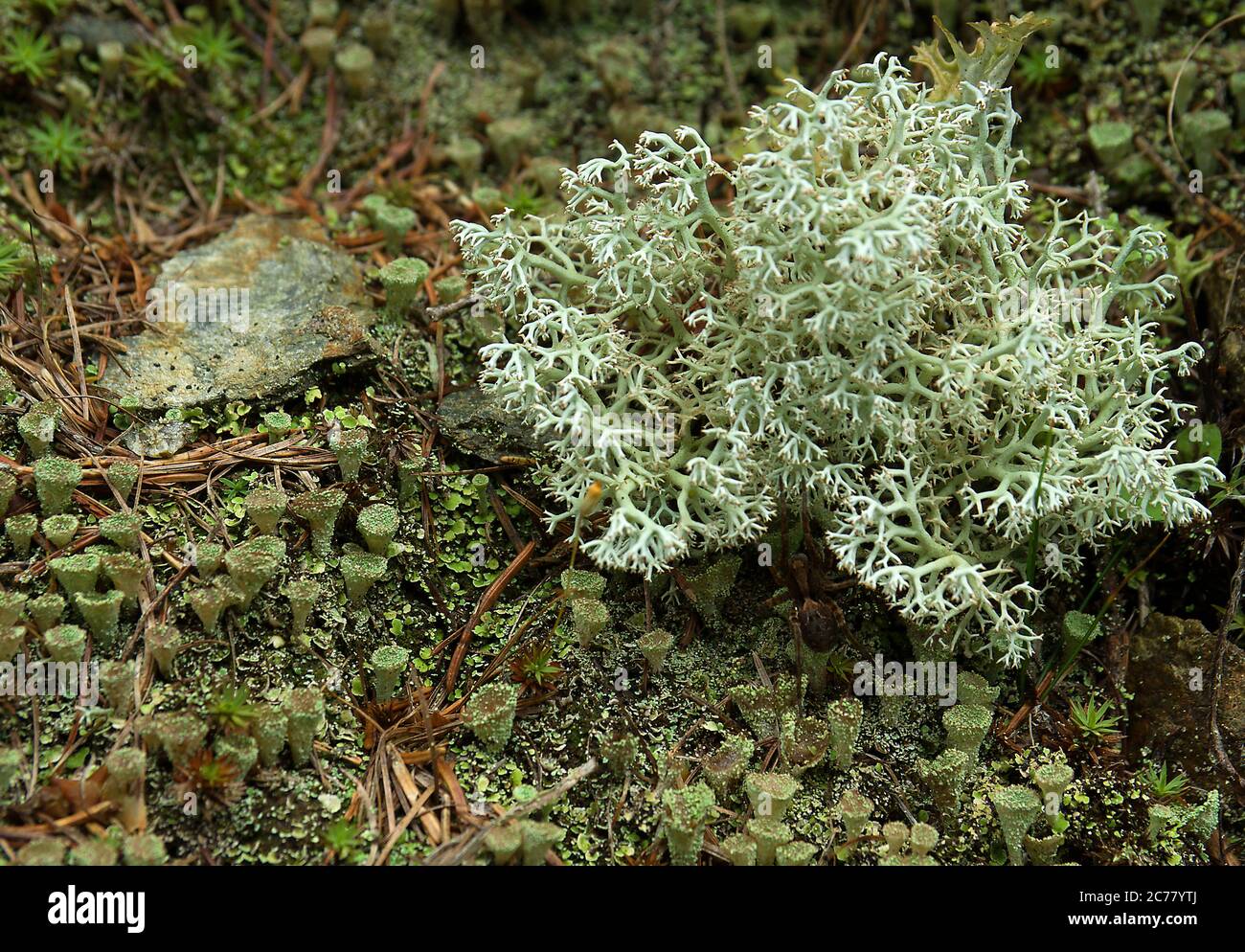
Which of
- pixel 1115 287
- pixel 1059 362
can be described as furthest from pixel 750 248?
pixel 1115 287

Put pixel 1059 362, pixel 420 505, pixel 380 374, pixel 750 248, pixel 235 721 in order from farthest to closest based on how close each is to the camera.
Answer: pixel 380 374 → pixel 420 505 → pixel 1059 362 → pixel 750 248 → pixel 235 721

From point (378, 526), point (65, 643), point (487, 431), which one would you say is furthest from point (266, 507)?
point (487, 431)

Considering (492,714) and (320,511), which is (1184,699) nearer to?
(492,714)

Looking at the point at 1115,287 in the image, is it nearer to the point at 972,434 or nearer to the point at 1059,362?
the point at 1059,362

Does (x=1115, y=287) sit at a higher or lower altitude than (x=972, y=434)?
higher

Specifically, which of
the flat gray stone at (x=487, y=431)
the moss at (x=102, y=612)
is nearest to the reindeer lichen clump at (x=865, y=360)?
the flat gray stone at (x=487, y=431)

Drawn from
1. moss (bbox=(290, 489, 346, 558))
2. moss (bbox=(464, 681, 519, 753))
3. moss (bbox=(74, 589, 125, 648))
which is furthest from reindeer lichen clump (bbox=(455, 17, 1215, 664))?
moss (bbox=(74, 589, 125, 648))

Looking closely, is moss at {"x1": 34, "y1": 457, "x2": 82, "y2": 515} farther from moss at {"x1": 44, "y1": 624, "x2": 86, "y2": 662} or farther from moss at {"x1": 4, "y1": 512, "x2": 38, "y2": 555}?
moss at {"x1": 44, "y1": 624, "x2": 86, "y2": 662}
